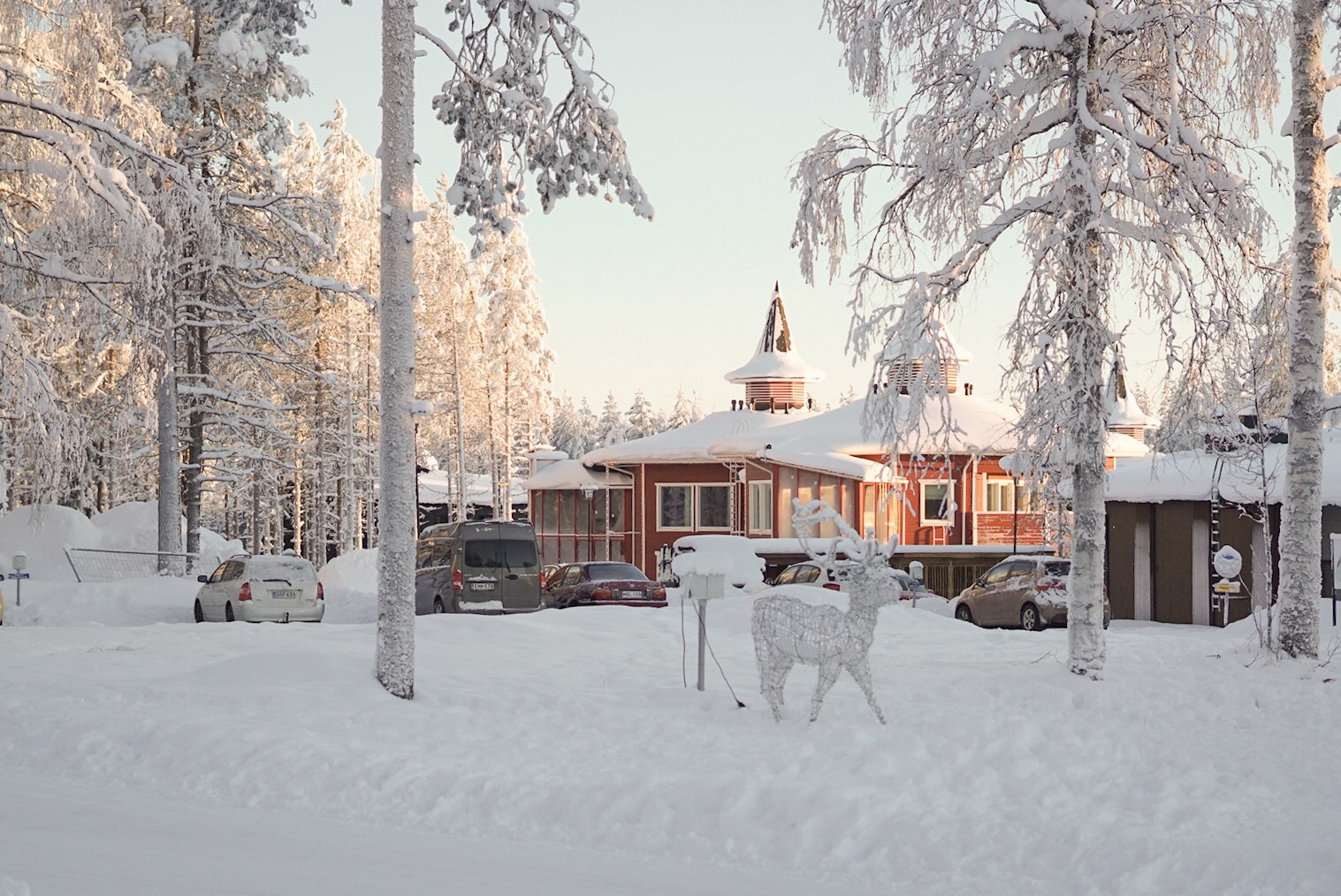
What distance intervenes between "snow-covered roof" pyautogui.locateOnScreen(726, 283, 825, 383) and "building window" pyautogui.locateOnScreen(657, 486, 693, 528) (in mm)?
7677

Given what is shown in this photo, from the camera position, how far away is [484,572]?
80.9ft

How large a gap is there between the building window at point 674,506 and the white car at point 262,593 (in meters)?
20.9

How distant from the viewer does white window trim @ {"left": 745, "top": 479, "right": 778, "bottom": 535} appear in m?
40.4

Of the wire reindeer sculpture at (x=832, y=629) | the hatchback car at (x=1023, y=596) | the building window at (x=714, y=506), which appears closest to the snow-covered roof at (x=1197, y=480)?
the hatchback car at (x=1023, y=596)

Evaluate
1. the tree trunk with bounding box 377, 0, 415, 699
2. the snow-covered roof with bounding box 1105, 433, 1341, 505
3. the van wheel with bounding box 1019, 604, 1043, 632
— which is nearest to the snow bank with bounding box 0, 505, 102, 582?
the van wheel with bounding box 1019, 604, 1043, 632

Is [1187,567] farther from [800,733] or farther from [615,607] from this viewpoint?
[800,733]

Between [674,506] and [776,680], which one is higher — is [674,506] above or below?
above

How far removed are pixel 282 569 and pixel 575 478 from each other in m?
23.6

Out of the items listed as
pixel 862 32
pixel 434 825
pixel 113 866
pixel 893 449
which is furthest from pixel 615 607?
pixel 113 866

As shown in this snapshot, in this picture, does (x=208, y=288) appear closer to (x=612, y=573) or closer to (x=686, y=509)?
(x=612, y=573)

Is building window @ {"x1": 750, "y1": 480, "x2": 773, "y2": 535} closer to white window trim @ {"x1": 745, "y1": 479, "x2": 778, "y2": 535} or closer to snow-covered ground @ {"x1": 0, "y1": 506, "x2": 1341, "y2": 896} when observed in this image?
white window trim @ {"x1": 745, "y1": 479, "x2": 778, "y2": 535}

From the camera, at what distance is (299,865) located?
7312 mm

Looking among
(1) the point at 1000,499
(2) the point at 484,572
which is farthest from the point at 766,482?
(2) the point at 484,572

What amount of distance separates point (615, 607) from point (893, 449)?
31.5ft
